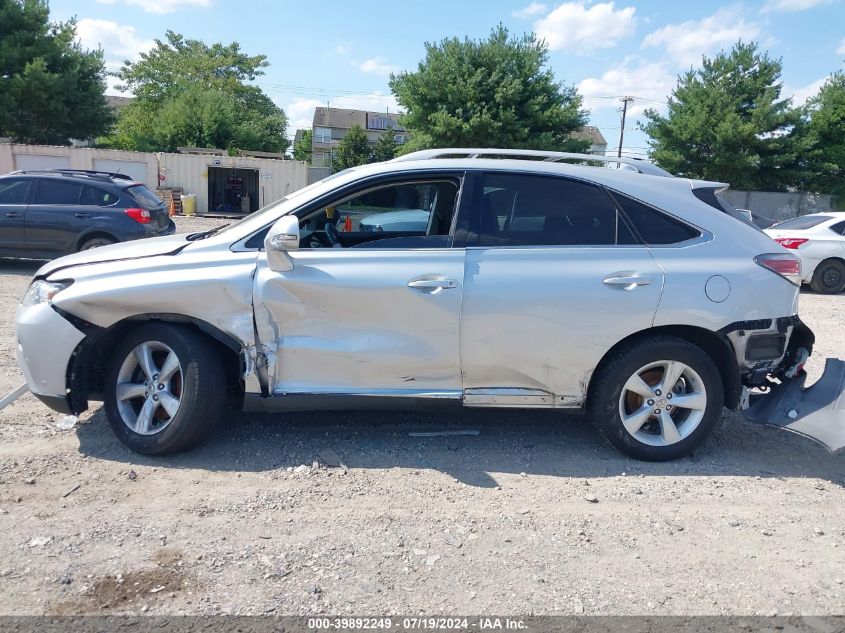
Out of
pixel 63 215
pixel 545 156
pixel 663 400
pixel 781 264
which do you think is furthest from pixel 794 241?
pixel 63 215

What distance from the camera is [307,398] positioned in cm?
404

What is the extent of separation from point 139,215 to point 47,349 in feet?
24.8

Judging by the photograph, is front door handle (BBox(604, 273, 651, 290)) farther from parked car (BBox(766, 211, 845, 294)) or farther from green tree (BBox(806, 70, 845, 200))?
green tree (BBox(806, 70, 845, 200))

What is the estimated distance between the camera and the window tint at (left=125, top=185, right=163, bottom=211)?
36.4 ft

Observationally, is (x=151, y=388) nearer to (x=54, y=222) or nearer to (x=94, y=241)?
(x=94, y=241)

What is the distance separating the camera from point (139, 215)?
11.0m

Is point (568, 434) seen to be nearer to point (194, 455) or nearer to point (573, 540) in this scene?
point (573, 540)

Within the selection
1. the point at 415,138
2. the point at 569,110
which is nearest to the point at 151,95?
the point at 415,138

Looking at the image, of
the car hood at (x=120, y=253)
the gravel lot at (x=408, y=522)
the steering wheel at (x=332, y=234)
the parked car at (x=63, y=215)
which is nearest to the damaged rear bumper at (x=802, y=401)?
the gravel lot at (x=408, y=522)

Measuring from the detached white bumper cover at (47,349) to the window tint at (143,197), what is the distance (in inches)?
298

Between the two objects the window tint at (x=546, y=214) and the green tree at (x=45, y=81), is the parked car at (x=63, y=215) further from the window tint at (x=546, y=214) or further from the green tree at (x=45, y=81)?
the green tree at (x=45, y=81)

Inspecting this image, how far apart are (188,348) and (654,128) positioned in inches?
1267

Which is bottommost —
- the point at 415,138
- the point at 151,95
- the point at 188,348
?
the point at 188,348

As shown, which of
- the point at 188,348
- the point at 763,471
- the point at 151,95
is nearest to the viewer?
the point at 188,348
